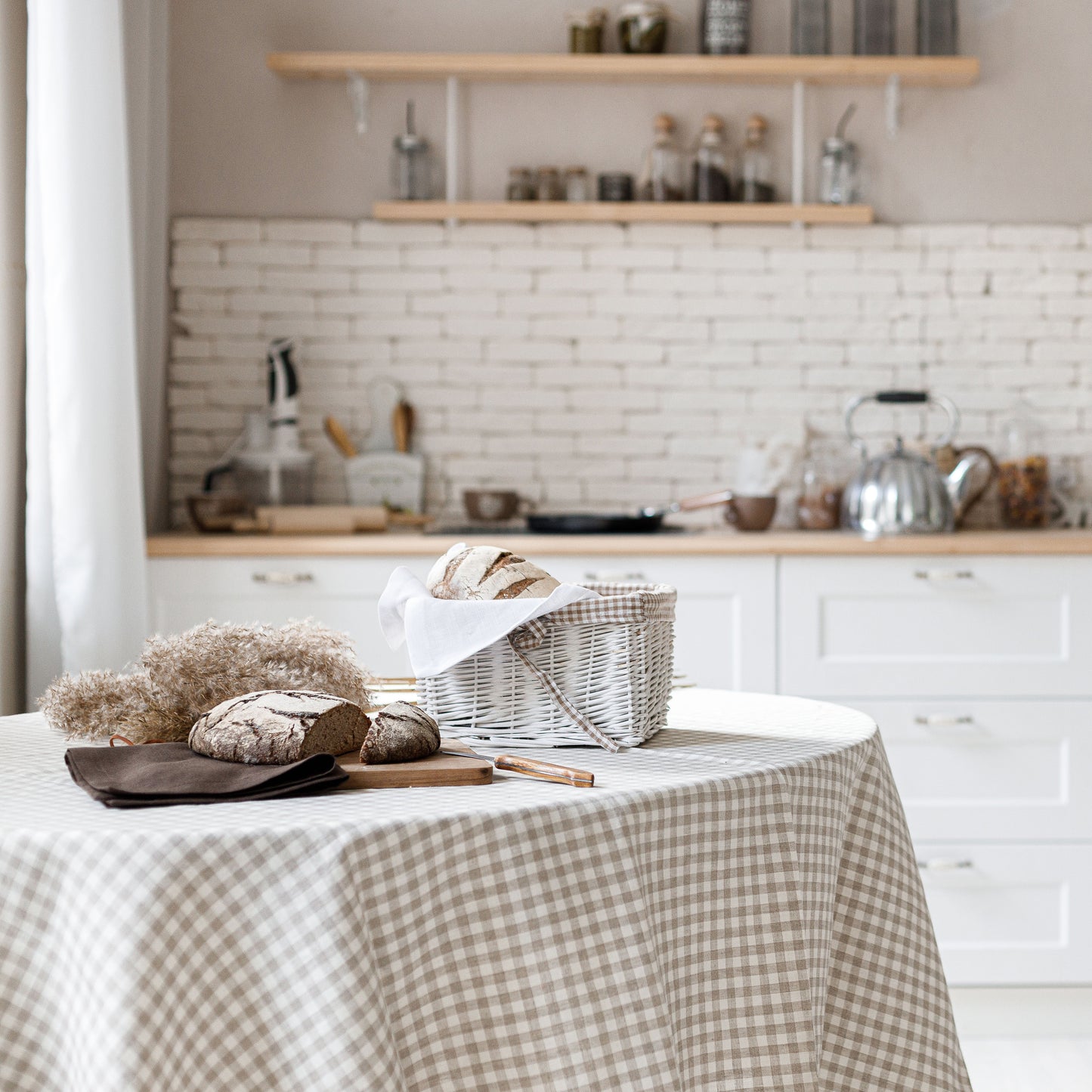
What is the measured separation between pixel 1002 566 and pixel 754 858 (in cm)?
200

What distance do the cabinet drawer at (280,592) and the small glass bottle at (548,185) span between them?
118 cm

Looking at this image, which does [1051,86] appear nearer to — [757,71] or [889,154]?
[889,154]

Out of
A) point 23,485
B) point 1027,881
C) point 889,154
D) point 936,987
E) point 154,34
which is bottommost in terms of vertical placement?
point 1027,881

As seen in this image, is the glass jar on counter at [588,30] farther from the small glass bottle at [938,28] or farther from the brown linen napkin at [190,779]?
the brown linen napkin at [190,779]

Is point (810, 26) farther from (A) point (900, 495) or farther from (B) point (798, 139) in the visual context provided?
→ (A) point (900, 495)

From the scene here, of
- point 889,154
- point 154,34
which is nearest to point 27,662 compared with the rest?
point 154,34

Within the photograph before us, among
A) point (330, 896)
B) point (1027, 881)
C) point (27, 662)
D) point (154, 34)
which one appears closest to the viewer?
point (330, 896)

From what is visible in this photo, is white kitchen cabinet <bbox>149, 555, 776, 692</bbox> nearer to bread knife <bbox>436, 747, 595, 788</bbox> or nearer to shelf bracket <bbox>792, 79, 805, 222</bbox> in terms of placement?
shelf bracket <bbox>792, 79, 805, 222</bbox>

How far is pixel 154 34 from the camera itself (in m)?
3.20

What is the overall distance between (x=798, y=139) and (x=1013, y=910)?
6.91 feet

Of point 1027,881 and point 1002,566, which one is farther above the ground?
point 1002,566

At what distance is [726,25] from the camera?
131 inches

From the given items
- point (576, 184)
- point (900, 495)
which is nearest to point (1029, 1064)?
point (900, 495)

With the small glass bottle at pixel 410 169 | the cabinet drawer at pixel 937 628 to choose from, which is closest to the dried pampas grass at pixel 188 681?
the cabinet drawer at pixel 937 628
